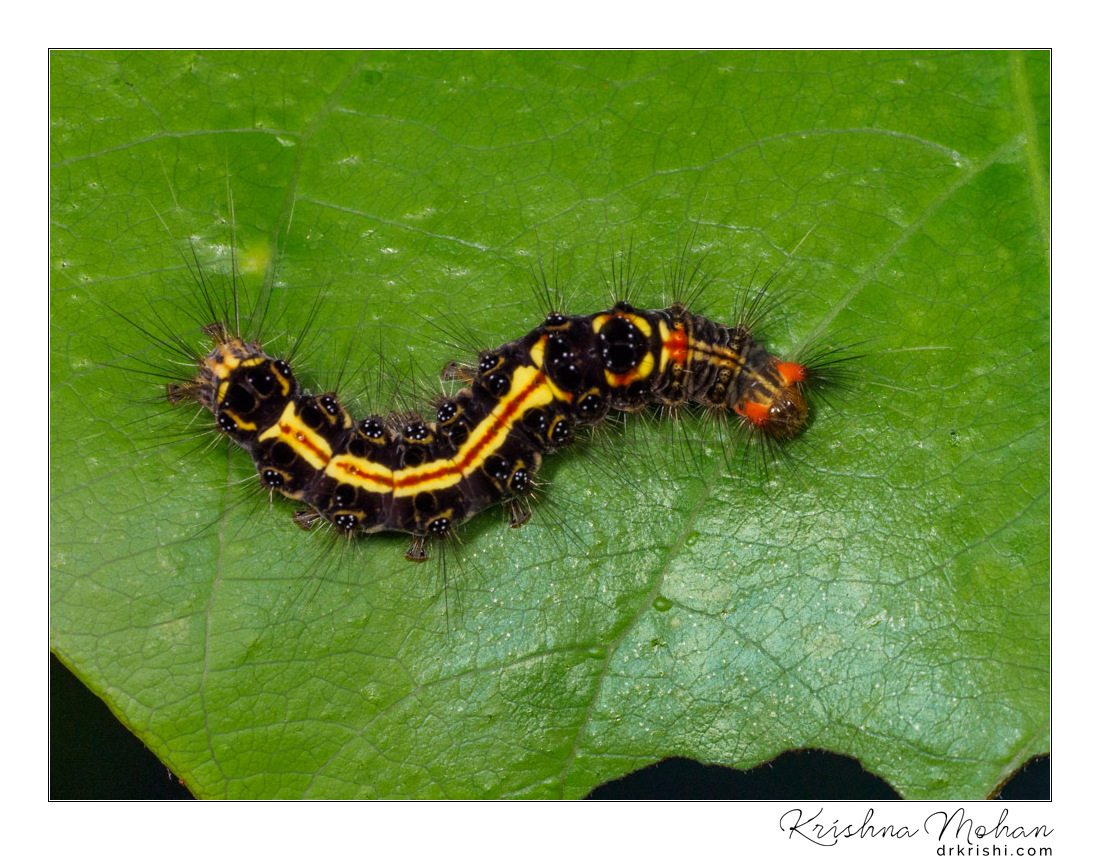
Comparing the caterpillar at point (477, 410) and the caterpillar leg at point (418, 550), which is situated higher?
the caterpillar at point (477, 410)

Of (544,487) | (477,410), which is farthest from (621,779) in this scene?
(477,410)

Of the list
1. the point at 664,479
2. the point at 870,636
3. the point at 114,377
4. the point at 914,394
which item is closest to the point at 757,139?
the point at 914,394

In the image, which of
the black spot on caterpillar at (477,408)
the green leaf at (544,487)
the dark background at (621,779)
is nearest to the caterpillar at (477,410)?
the black spot on caterpillar at (477,408)

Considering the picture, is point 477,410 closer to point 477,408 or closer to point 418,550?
point 477,408

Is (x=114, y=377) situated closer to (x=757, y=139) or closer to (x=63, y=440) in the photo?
(x=63, y=440)

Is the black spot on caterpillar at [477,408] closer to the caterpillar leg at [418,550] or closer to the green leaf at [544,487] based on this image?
the caterpillar leg at [418,550]

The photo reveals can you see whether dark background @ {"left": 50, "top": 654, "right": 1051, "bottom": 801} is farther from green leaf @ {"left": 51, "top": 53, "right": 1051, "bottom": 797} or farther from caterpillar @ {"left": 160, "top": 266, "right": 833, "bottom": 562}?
caterpillar @ {"left": 160, "top": 266, "right": 833, "bottom": 562}
